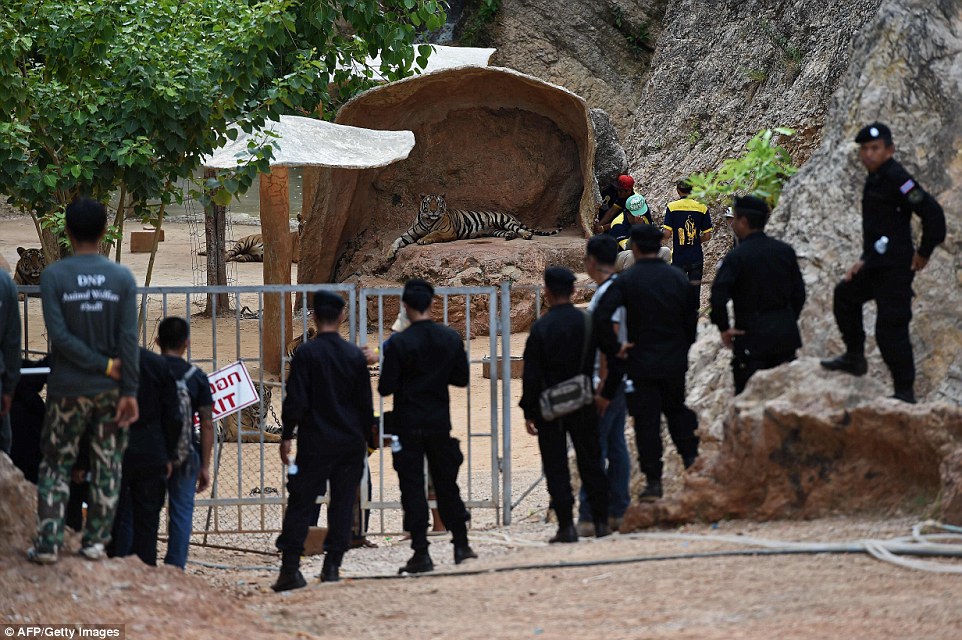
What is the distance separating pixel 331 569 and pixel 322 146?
6.84 m

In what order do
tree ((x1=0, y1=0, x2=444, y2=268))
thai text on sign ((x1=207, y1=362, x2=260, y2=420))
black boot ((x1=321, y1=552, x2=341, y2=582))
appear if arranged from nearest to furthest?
black boot ((x1=321, y1=552, x2=341, y2=582)) < thai text on sign ((x1=207, y1=362, x2=260, y2=420)) < tree ((x1=0, y1=0, x2=444, y2=268))

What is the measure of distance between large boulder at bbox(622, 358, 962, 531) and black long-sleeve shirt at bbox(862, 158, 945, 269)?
2.10ft

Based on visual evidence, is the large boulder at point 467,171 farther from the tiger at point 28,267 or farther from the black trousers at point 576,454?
the black trousers at point 576,454

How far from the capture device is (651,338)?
252 inches

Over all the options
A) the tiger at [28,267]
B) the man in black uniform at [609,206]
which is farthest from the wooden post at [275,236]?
the tiger at [28,267]

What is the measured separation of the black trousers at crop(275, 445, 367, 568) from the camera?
612 cm

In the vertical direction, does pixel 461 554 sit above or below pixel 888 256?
below

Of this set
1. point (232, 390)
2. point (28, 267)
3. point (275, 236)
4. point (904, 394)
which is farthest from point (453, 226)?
point (904, 394)

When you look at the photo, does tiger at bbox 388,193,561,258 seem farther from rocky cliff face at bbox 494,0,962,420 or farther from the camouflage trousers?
the camouflage trousers

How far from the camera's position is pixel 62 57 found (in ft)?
30.9

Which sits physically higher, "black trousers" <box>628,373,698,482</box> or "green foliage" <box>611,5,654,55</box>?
"green foliage" <box>611,5,654,55</box>

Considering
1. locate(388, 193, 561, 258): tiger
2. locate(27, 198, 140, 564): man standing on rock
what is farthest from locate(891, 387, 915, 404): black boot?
locate(388, 193, 561, 258): tiger

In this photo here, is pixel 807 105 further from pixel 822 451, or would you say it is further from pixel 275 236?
pixel 822 451

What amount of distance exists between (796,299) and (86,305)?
369 centimetres
